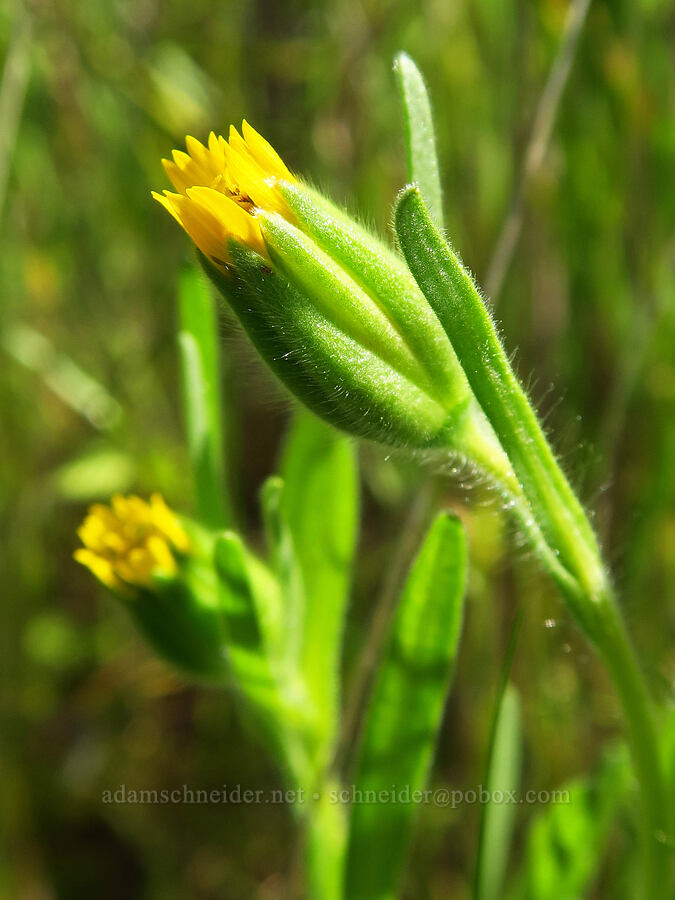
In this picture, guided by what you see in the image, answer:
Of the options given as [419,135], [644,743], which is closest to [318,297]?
[419,135]

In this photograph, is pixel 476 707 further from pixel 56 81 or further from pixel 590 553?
pixel 56 81

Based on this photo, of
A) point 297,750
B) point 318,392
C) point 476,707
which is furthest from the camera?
point 476,707

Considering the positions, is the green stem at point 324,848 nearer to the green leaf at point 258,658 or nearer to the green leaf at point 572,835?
the green leaf at point 258,658

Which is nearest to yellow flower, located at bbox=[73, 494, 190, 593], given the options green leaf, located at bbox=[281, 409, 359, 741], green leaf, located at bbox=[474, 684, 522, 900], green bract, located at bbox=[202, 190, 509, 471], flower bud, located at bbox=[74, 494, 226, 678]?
flower bud, located at bbox=[74, 494, 226, 678]

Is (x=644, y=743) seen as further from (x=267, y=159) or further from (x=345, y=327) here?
(x=267, y=159)

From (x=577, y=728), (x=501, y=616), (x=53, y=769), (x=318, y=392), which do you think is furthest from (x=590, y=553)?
(x=53, y=769)

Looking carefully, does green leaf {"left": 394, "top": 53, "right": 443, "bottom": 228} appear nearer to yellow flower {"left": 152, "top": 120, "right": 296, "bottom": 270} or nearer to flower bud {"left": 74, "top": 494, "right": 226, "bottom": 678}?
yellow flower {"left": 152, "top": 120, "right": 296, "bottom": 270}

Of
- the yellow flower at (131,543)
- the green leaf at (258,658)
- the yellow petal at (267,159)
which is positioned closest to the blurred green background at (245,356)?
the green leaf at (258,658)
